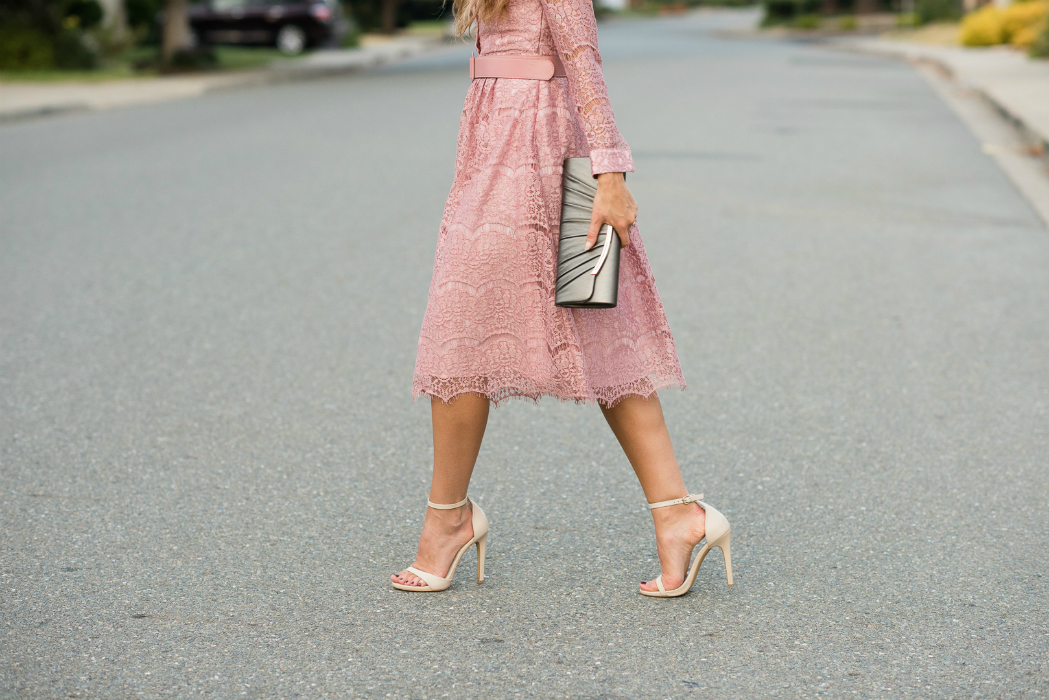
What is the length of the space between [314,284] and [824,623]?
4420 millimetres

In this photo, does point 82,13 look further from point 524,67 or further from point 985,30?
point 524,67

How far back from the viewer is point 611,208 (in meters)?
2.85

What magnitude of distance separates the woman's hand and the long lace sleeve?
0.08 feet

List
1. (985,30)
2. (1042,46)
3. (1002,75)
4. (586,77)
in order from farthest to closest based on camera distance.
Answer: (985,30) → (1042,46) → (1002,75) → (586,77)

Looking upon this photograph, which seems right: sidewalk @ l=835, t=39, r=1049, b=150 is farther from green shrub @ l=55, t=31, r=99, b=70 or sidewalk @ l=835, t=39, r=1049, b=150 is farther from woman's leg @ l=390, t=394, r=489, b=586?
green shrub @ l=55, t=31, r=99, b=70

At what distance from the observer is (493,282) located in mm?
2920

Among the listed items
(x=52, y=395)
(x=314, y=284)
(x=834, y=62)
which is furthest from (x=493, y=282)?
(x=834, y=62)

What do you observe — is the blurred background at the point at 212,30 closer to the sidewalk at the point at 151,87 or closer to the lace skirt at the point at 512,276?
the sidewalk at the point at 151,87

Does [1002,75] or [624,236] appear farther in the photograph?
[1002,75]

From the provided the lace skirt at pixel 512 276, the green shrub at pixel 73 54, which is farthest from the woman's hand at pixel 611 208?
the green shrub at pixel 73 54

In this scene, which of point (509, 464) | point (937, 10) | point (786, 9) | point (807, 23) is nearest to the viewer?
point (509, 464)

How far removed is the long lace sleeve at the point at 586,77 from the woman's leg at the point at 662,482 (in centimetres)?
61

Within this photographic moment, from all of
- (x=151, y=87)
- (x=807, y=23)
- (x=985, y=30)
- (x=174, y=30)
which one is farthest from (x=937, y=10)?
(x=151, y=87)

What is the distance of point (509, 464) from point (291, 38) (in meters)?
29.3
